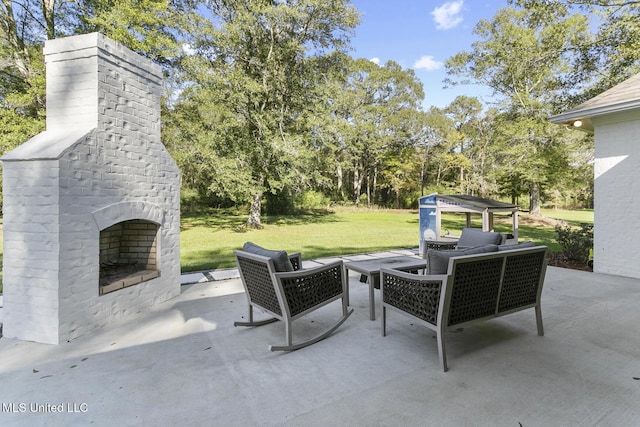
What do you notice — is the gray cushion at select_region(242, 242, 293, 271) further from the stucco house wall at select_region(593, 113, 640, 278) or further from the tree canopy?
the tree canopy

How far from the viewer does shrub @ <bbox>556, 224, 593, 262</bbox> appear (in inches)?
253

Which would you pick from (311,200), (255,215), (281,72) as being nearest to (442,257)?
(255,215)

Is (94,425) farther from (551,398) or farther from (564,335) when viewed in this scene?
(564,335)

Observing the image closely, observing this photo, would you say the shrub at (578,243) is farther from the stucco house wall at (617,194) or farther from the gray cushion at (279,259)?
the gray cushion at (279,259)

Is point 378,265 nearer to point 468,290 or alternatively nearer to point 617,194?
point 468,290

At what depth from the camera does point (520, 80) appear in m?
14.2

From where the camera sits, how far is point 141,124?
148 inches

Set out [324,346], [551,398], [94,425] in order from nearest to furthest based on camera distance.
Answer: [94,425] < [551,398] < [324,346]

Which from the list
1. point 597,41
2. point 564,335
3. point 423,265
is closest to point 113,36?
point 423,265

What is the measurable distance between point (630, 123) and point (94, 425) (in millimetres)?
7748

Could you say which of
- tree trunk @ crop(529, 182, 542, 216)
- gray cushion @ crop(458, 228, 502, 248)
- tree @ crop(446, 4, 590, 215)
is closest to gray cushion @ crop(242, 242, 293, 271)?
gray cushion @ crop(458, 228, 502, 248)

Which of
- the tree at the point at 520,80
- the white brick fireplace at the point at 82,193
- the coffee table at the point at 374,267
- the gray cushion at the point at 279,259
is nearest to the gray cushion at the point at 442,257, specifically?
the coffee table at the point at 374,267

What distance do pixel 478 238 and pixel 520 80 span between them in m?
13.3

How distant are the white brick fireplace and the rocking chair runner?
1409 millimetres
